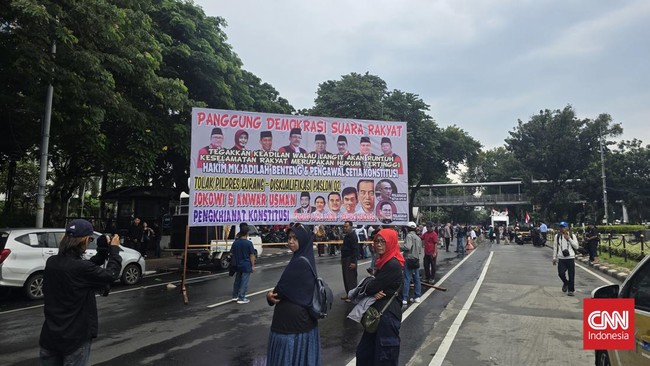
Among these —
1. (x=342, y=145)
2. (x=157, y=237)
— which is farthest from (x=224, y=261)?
(x=342, y=145)

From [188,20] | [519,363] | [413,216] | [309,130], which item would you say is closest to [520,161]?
[413,216]

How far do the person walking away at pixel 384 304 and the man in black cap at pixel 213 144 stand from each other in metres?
6.41

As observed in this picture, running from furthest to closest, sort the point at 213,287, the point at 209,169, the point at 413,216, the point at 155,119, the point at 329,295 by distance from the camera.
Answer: the point at 413,216
the point at 155,119
the point at 213,287
the point at 209,169
the point at 329,295

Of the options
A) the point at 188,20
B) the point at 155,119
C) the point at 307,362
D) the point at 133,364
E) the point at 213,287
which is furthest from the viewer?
the point at 188,20

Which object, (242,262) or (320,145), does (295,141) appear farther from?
(242,262)

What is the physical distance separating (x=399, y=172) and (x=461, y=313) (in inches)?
161

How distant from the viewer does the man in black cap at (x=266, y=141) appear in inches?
399

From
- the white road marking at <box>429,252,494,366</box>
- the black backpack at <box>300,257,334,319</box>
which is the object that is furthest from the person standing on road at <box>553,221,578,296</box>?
the black backpack at <box>300,257,334,319</box>

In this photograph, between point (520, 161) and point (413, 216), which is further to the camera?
point (520, 161)

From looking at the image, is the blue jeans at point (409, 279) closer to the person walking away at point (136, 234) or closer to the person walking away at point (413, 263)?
the person walking away at point (413, 263)

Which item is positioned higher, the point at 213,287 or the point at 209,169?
the point at 209,169

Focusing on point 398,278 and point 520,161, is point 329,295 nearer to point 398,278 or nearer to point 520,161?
point 398,278

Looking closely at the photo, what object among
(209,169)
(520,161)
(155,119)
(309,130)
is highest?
(520,161)

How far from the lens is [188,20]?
19344mm
